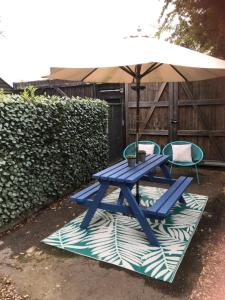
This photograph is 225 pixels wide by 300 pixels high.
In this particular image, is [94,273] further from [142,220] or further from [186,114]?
[186,114]

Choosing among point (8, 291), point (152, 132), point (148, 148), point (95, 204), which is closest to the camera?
point (8, 291)

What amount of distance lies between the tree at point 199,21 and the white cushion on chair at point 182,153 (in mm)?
2087

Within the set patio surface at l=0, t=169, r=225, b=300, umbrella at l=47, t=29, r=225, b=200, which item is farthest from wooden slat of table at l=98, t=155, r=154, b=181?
umbrella at l=47, t=29, r=225, b=200

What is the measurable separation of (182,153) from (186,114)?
1.20 metres

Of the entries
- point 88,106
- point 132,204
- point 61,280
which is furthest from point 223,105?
point 61,280

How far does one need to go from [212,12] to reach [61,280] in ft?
16.4

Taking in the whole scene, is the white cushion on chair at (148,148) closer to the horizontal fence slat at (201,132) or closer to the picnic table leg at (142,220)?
the horizontal fence slat at (201,132)

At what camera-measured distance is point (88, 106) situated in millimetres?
4930

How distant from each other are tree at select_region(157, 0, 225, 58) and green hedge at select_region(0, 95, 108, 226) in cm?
252

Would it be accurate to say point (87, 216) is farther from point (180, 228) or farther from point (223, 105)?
point (223, 105)

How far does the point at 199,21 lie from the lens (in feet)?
17.0

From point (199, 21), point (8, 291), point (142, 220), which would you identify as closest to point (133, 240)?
point (142, 220)

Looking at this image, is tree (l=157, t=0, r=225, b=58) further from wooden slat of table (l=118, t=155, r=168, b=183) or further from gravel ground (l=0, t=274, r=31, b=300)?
gravel ground (l=0, t=274, r=31, b=300)

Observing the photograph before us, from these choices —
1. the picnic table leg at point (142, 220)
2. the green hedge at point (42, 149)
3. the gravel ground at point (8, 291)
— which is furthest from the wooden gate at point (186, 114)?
the gravel ground at point (8, 291)
